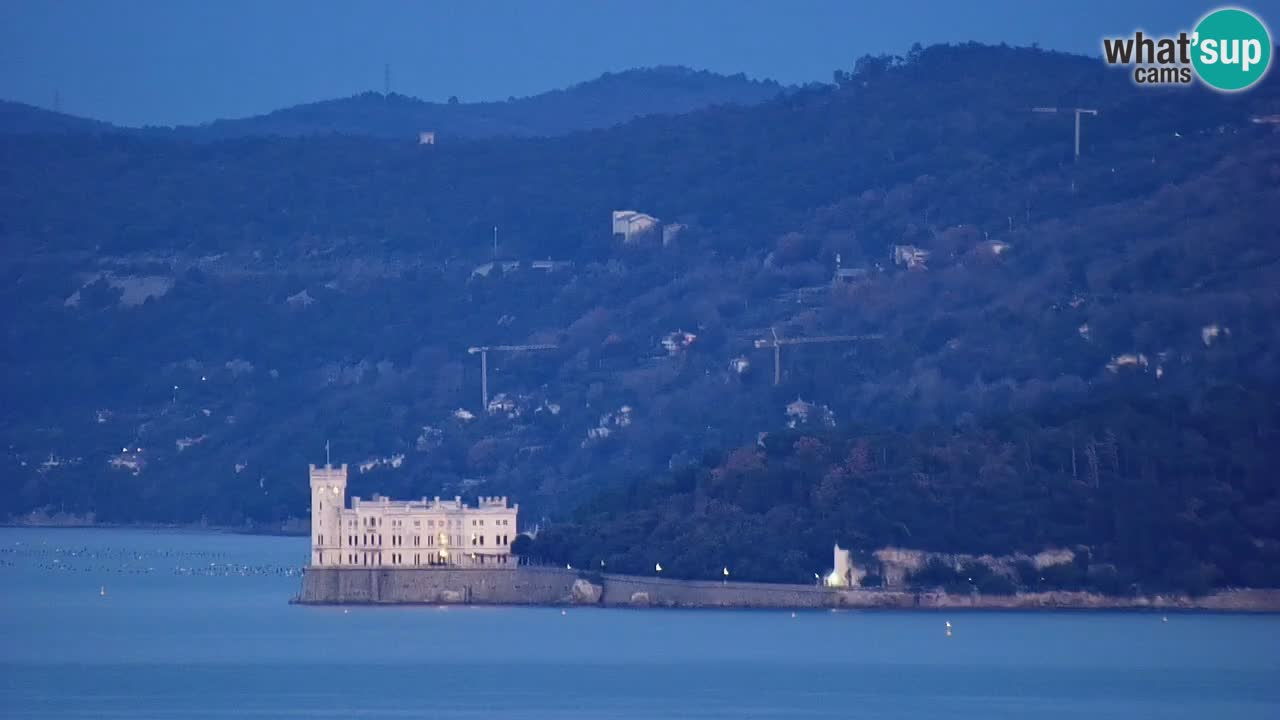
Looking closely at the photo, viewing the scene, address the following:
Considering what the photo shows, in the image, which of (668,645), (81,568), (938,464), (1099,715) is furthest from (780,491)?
(81,568)

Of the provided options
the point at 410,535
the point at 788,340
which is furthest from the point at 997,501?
the point at 788,340

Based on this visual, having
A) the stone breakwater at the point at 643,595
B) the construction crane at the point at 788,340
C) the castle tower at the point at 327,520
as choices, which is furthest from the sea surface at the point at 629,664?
the construction crane at the point at 788,340

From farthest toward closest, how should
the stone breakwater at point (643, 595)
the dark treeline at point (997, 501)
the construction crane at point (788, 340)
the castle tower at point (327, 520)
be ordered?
the construction crane at point (788, 340)
the castle tower at point (327, 520)
the dark treeline at point (997, 501)
the stone breakwater at point (643, 595)

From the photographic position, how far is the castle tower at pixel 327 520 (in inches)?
5027

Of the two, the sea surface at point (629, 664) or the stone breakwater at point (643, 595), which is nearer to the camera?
the sea surface at point (629, 664)

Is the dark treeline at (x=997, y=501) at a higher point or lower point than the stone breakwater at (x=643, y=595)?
higher

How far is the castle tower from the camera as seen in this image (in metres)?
128

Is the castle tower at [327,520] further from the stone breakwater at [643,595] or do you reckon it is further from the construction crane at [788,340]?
the construction crane at [788,340]

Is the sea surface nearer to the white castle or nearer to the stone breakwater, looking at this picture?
the stone breakwater

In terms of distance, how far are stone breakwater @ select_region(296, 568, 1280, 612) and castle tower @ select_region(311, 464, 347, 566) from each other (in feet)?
2.11

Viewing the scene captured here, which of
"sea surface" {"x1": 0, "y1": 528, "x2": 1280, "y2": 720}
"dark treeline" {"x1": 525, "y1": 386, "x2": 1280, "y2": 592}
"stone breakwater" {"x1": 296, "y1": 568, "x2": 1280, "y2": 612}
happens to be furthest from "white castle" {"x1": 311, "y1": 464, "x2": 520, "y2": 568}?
"sea surface" {"x1": 0, "y1": 528, "x2": 1280, "y2": 720}

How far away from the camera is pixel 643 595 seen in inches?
4985

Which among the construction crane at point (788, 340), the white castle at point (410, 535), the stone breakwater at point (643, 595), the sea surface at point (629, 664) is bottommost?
the sea surface at point (629, 664)

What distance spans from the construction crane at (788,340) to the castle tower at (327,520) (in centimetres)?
5614
